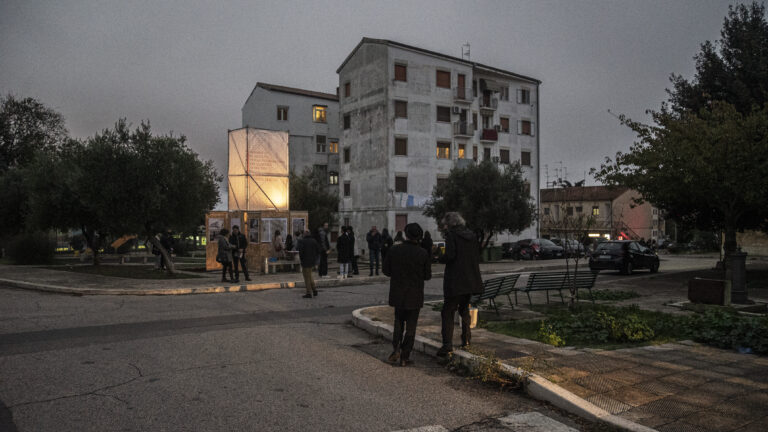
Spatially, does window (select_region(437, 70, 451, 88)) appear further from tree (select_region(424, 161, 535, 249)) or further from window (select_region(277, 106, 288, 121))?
window (select_region(277, 106, 288, 121))

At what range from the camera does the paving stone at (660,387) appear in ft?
16.1

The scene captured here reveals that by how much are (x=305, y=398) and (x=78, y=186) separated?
53.6 ft

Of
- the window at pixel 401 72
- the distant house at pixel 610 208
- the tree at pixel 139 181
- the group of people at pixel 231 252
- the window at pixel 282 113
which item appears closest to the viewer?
the group of people at pixel 231 252

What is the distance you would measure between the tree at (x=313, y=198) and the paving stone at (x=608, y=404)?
40.5 metres

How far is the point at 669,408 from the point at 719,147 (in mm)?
11330

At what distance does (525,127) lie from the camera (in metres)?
47.6

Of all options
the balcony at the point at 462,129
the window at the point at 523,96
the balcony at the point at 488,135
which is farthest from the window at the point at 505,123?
the balcony at the point at 462,129

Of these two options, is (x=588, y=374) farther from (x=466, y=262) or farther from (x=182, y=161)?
Answer: (x=182, y=161)

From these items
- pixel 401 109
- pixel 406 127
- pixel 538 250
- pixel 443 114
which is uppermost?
pixel 443 114

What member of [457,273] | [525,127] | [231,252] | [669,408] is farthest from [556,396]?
[525,127]

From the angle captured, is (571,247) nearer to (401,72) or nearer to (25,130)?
(401,72)

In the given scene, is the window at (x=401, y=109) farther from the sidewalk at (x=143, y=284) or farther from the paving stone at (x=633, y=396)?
the paving stone at (x=633, y=396)

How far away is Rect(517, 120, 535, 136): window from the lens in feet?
155

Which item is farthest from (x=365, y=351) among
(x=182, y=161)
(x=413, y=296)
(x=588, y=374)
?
(x=182, y=161)
